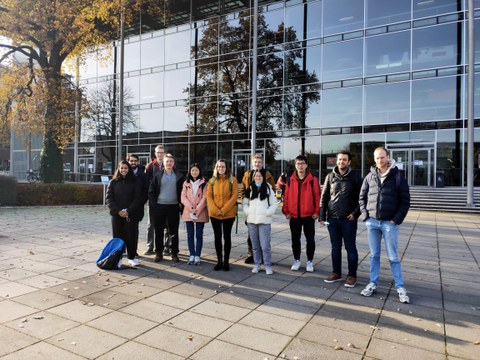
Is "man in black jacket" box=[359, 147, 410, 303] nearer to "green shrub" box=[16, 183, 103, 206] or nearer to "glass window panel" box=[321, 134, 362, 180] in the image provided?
"green shrub" box=[16, 183, 103, 206]

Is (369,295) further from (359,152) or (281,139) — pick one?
(281,139)

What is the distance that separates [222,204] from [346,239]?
2052mm

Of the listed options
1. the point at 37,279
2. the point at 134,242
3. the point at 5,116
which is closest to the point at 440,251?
the point at 134,242

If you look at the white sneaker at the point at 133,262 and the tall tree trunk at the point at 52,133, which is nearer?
the white sneaker at the point at 133,262

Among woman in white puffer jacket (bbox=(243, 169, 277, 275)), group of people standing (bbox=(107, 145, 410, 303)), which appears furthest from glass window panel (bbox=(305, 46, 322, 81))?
woman in white puffer jacket (bbox=(243, 169, 277, 275))

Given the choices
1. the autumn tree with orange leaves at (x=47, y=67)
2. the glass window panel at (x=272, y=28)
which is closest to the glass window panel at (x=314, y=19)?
the glass window panel at (x=272, y=28)

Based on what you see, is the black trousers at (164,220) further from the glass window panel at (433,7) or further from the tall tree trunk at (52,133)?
the glass window panel at (433,7)

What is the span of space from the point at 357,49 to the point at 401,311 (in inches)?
780

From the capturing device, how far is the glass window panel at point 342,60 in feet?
69.3

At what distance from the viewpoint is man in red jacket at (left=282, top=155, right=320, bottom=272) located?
5.88 m

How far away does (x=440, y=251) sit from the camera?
7824mm

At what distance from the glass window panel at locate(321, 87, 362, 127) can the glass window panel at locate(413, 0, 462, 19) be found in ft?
16.2

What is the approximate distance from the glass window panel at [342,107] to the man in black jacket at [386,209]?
17.2 m

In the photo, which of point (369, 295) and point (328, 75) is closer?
point (369, 295)
